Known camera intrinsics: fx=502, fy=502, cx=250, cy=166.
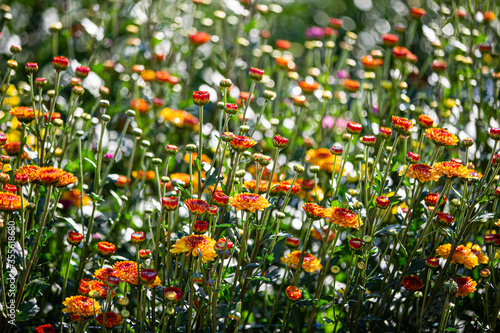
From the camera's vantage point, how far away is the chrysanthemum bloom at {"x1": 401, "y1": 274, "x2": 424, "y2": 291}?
62.6 inches

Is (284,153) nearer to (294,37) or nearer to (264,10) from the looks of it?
(264,10)

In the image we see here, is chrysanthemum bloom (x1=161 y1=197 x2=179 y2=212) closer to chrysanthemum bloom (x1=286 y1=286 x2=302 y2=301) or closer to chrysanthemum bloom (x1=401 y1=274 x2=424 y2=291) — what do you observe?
chrysanthemum bloom (x1=286 y1=286 x2=302 y2=301)

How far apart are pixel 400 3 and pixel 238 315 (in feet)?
14.6

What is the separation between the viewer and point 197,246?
1283 millimetres

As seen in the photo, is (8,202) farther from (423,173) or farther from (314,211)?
(423,173)

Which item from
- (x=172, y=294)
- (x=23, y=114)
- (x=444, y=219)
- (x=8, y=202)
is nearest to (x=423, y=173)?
(x=444, y=219)

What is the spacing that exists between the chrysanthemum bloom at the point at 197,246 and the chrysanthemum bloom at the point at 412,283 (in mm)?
679

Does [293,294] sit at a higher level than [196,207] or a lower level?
lower

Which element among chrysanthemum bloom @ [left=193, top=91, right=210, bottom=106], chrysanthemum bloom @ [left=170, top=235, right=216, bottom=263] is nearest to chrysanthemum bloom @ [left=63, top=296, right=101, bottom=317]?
chrysanthemum bloom @ [left=170, top=235, right=216, bottom=263]

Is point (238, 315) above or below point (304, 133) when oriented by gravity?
above

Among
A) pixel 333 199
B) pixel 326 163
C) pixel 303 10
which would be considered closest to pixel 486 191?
pixel 333 199

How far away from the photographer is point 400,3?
4.96 metres

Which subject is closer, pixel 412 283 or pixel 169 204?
pixel 169 204

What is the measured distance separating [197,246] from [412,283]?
2.43 ft
